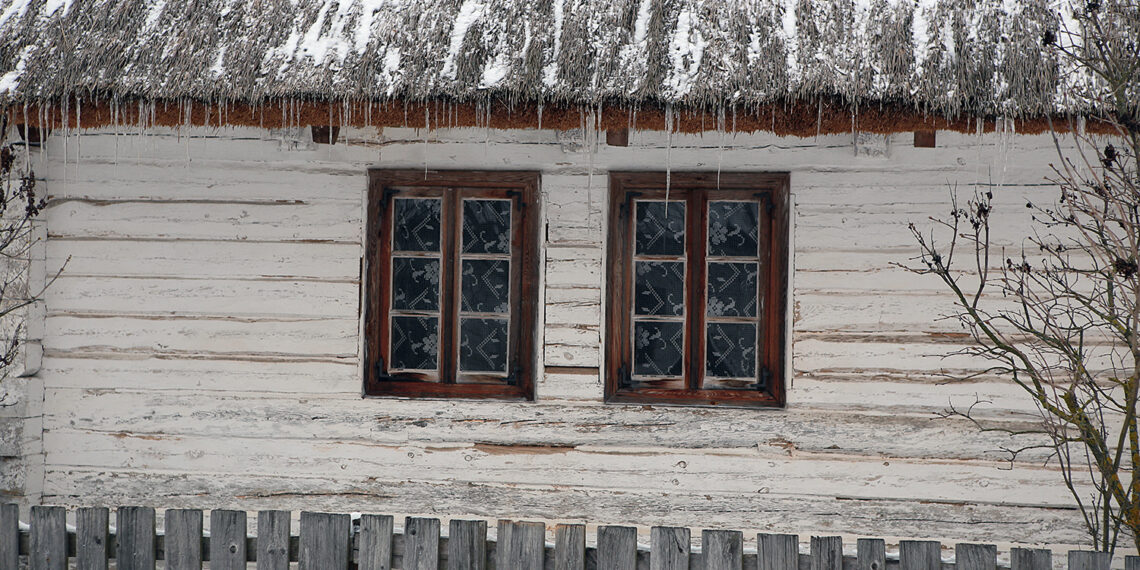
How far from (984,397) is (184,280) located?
4.37 m

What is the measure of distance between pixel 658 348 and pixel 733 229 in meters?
0.76

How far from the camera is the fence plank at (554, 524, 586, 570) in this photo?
137 inches

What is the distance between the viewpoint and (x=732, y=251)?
17.2ft

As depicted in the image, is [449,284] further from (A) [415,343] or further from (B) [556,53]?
(B) [556,53]

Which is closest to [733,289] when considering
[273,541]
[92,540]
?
Result: [273,541]

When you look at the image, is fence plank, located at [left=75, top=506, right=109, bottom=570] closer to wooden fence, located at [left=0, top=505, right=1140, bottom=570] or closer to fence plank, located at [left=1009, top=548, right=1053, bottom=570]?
wooden fence, located at [left=0, top=505, right=1140, bottom=570]

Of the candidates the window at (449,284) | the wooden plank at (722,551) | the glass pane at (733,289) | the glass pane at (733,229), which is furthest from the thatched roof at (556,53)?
the wooden plank at (722,551)

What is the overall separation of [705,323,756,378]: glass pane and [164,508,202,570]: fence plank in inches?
107

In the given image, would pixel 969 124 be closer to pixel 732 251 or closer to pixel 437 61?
pixel 732 251

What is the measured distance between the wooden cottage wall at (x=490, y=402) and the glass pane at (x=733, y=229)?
0.81 ft

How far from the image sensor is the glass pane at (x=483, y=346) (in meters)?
5.35

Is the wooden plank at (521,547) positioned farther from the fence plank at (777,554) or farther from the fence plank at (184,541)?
the fence plank at (184,541)

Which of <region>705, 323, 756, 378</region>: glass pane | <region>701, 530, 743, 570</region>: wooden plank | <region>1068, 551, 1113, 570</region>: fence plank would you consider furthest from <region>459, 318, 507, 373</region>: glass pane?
<region>1068, 551, 1113, 570</region>: fence plank

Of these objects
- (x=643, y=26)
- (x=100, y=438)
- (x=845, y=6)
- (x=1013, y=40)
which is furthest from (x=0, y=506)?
(x=1013, y=40)
